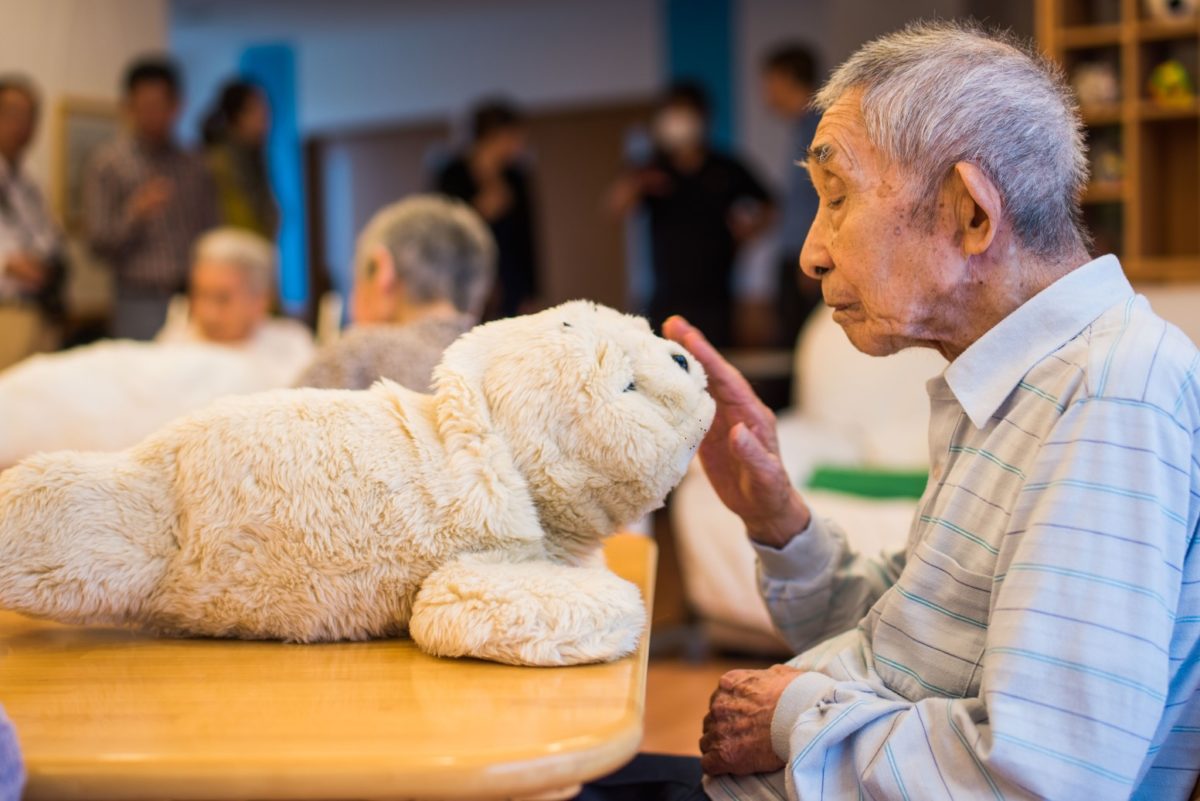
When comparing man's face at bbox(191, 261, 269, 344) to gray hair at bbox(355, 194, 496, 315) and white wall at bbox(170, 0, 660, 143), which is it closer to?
gray hair at bbox(355, 194, 496, 315)

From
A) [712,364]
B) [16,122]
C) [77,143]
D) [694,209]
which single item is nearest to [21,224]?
[16,122]

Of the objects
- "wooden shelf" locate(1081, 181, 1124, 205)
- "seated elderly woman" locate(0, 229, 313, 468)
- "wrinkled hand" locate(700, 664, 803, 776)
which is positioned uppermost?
"wooden shelf" locate(1081, 181, 1124, 205)

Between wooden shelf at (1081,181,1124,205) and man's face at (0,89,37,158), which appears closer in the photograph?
man's face at (0,89,37,158)

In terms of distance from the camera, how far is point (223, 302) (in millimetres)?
3357

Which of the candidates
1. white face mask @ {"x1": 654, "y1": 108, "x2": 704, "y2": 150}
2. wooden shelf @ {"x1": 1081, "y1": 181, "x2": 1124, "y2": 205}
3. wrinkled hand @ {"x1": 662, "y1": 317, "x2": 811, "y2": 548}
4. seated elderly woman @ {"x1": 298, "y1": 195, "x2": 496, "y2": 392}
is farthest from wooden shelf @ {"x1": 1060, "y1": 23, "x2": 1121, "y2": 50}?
wrinkled hand @ {"x1": 662, "y1": 317, "x2": 811, "y2": 548}

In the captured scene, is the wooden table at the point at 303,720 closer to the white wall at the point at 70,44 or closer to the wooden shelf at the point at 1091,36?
the white wall at the point at 70,44

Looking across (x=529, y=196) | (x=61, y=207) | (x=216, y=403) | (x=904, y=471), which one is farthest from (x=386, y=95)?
(x=216, y=403)

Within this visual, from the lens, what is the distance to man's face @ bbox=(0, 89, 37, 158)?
330cm

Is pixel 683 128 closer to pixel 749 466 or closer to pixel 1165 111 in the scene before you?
pixel 1165 111

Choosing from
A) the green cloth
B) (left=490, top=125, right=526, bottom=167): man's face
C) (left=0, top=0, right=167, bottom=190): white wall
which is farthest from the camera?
(left=490, top=125, right=526, bottom=167): man's face

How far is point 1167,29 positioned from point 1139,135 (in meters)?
0.33

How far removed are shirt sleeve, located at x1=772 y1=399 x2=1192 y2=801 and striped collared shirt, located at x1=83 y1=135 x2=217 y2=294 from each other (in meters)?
3.97

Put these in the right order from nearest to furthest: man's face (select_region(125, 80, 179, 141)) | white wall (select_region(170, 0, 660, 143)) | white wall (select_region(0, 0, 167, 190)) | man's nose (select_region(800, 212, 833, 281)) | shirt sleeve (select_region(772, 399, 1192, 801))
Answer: shirt sleeve (select_region(772, 399, 1192, 801)) → man's nose (select_region(800, 212, 833, 281)) → white wall (select_region(0, 0, 167, 190)) → man's face (select_region(125, 80, 179, 141)) → white wall (select_region(170, 0, 660, 143))

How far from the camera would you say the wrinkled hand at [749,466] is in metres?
1.10
